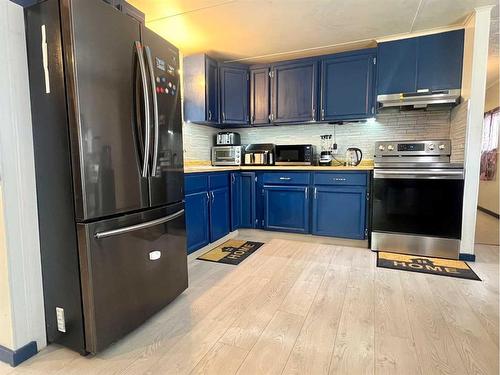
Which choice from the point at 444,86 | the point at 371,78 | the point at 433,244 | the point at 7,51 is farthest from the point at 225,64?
the point at 433,244

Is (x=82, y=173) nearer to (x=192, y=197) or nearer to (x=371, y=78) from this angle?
(x=192, y=197)

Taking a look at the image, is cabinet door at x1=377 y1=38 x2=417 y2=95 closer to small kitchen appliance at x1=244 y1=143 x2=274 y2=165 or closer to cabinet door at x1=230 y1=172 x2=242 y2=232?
small kitchen appliance at x1=244 y1=143 x2=274 y2=165

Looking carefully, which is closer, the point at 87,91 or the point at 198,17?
the point at 87,91

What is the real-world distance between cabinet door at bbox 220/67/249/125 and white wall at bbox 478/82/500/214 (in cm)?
437

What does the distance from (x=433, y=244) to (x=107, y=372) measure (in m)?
2.91

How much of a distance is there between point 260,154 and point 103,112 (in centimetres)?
256

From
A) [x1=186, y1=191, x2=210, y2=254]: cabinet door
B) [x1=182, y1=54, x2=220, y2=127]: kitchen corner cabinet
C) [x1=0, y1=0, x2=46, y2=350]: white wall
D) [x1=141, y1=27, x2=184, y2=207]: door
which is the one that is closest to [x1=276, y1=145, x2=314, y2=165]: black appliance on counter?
[x1=182, y1=54, x2=220, y2=127]: kitchen corner cabinet

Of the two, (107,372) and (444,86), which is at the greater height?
(444,86)

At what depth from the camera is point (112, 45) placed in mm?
1359

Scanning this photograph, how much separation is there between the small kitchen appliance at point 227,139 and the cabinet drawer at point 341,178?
50.2 inches

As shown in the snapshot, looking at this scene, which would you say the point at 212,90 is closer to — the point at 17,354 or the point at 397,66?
the point at 397,66

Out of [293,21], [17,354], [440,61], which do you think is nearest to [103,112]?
[17,354]

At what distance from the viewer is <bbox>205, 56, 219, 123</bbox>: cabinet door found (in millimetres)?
3496

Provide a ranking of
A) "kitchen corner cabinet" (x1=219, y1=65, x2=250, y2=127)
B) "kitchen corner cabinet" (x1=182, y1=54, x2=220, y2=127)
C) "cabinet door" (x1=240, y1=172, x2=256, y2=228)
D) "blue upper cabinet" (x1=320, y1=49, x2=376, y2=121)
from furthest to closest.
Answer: "kitchen corner cabinet" (x1=219, y1=65, x2=250, y2=127), "cabinet door" (x1=240, y1=172, x2=256, y2=228), "kitchen corner cabinet" (x1=182, y1=54, x2=220, y2=127), "blue upper cabinet" (x1=320, y1=49, x2=376, y2=121)
